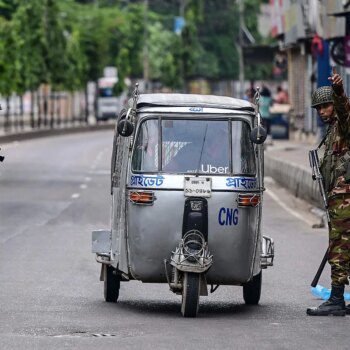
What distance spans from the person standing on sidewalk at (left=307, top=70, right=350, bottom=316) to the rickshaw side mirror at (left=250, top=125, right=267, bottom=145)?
0.47m

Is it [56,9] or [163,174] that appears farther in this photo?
[56,9]

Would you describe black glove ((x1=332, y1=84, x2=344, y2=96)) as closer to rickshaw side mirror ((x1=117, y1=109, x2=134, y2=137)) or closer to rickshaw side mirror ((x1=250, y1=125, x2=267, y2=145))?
rickshaw side mirror ((x1=250, y1=125, x2=267, y2=145))

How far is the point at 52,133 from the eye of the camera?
76688mm

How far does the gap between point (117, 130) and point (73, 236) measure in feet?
→ 32.0

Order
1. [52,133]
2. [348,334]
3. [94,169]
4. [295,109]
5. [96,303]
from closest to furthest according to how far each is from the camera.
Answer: [348,334]
[96,303]
[94,169]
[295,109]
[52,133]

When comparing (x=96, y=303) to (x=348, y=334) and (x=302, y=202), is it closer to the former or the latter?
(x=348, y=334)

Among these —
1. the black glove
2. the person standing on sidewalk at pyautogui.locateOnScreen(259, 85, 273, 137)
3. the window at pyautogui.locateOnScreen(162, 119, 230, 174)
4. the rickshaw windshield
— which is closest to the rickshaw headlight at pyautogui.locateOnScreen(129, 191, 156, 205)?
the rickshaw windshield

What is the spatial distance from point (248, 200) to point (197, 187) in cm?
47

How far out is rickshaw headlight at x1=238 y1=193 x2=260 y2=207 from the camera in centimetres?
1329

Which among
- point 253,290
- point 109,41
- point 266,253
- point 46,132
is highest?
point 109,41

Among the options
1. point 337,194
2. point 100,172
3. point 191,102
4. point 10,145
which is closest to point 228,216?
point 337,194

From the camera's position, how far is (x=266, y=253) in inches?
553

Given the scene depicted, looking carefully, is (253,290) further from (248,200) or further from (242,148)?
(242,148)

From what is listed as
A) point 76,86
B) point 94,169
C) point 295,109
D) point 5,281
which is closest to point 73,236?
point 5,281
